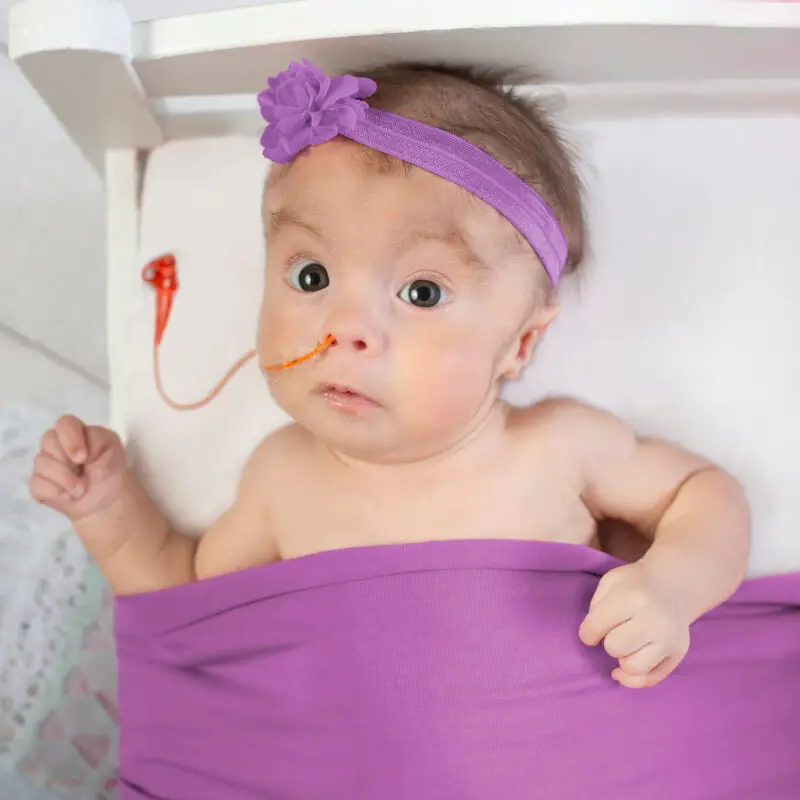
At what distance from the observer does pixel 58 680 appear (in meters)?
1.15

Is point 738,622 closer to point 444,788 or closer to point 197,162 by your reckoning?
point 444,788

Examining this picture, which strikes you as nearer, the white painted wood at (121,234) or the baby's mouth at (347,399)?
the baby's mouth at (347,399)

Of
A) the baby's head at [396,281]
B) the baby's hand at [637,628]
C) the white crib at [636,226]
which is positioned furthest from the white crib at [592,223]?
the baby's hand at [637,628]

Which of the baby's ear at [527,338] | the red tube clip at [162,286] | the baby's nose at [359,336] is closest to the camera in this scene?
the baby's nose at [359,336]

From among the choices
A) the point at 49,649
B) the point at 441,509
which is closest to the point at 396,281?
the point at 441,509

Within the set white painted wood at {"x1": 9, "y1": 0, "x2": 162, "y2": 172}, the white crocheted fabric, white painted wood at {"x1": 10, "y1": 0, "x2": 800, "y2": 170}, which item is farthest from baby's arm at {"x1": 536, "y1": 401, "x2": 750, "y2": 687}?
the white crocheted fabric

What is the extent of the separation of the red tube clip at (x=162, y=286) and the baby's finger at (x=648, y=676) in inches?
24.4

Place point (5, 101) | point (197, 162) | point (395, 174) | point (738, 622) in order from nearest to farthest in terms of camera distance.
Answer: point (395, 174) < point (738, 622) < point (197, 162) < point (5, 101)

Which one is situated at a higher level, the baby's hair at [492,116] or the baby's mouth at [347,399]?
the baby's hair at [492,116]

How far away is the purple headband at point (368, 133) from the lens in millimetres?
795

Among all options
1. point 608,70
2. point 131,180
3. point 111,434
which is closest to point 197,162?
point 131,180

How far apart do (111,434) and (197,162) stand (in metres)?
0.34

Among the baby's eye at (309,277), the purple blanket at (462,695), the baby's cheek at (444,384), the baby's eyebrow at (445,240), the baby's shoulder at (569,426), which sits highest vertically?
the baby's eyebrow at (445,240)

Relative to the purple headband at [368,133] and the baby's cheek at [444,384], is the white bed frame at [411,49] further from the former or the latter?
the baby's cheek at [444,384]
